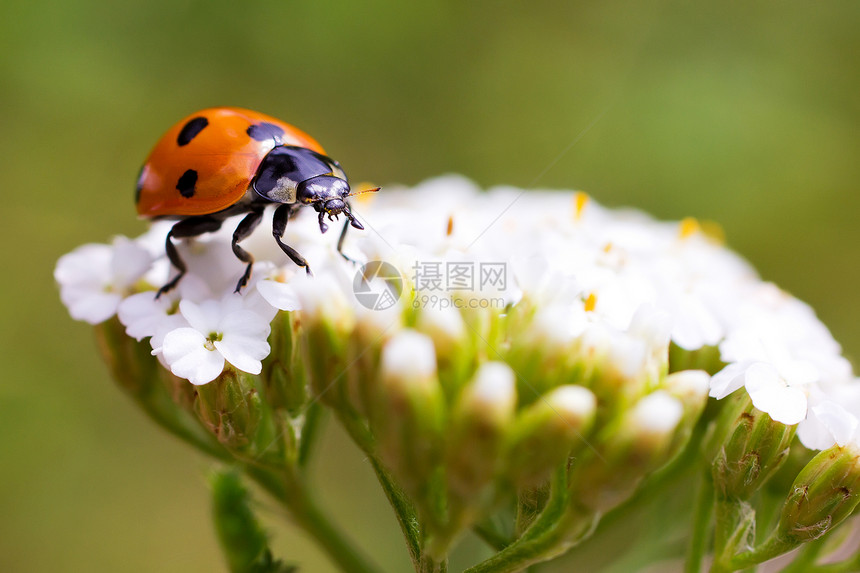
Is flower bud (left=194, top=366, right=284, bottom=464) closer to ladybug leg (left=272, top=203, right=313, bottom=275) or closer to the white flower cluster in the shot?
the white flower cluster

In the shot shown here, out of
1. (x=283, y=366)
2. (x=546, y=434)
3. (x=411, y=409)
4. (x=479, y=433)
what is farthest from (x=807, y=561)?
(x=283, y=366)

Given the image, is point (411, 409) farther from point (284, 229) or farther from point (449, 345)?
point (284, 229)

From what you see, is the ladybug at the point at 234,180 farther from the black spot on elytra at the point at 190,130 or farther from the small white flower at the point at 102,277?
the small white flower at the point at 102,277

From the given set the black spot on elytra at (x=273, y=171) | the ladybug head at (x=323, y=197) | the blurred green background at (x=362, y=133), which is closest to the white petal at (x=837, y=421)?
the ladybug head at (x=323, y=197)

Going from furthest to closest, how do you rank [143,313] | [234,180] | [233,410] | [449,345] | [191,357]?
[234,180] → [143,313] → [233,410] → [191,357] → [449,345]

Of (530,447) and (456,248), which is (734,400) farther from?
(456,248)

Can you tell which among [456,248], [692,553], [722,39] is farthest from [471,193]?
[722,39]

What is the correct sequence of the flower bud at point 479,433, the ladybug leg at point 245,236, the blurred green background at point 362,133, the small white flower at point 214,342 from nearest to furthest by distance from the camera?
the flower bud at point 479,433 → the small white flower at point 214,342 → the ladybug leg at point 245,236 → the blurred green background at point 362,133
